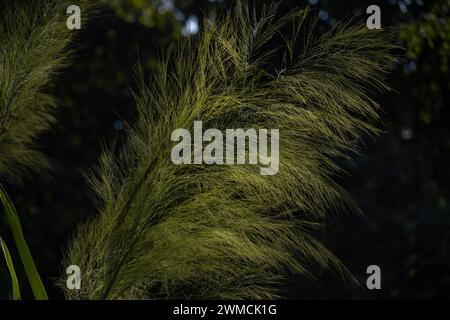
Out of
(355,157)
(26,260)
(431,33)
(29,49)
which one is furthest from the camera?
(355,157)

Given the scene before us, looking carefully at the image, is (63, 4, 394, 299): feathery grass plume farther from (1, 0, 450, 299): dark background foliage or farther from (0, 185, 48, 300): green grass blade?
(1, 0, 450, 299): dark background foliage

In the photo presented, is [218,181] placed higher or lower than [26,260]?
higher

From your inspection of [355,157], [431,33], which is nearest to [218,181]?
[431,33]

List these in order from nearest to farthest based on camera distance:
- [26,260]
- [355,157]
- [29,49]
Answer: [26,260] < [29,49] < [355,157]

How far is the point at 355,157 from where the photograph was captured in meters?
3.82

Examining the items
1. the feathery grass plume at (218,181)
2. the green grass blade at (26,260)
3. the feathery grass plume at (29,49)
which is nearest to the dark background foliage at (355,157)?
the feathery grass plume at (29,49)

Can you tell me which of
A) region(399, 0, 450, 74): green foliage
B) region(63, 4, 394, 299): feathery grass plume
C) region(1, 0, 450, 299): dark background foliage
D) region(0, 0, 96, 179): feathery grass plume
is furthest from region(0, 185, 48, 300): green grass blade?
region(399, 0, 450, 74): green foliage

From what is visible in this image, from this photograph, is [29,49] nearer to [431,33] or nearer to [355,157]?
[431,33]

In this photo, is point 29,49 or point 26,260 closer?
point 26,260

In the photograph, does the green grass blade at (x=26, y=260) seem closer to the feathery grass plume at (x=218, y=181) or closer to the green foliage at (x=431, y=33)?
Result: the feathery grass plume at (x=218, y=181)

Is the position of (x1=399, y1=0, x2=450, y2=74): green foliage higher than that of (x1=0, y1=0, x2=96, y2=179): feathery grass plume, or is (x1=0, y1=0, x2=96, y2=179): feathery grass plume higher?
(x1=399, y1=0, x2=450, y2=74): green foliage

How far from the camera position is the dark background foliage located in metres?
2.87
